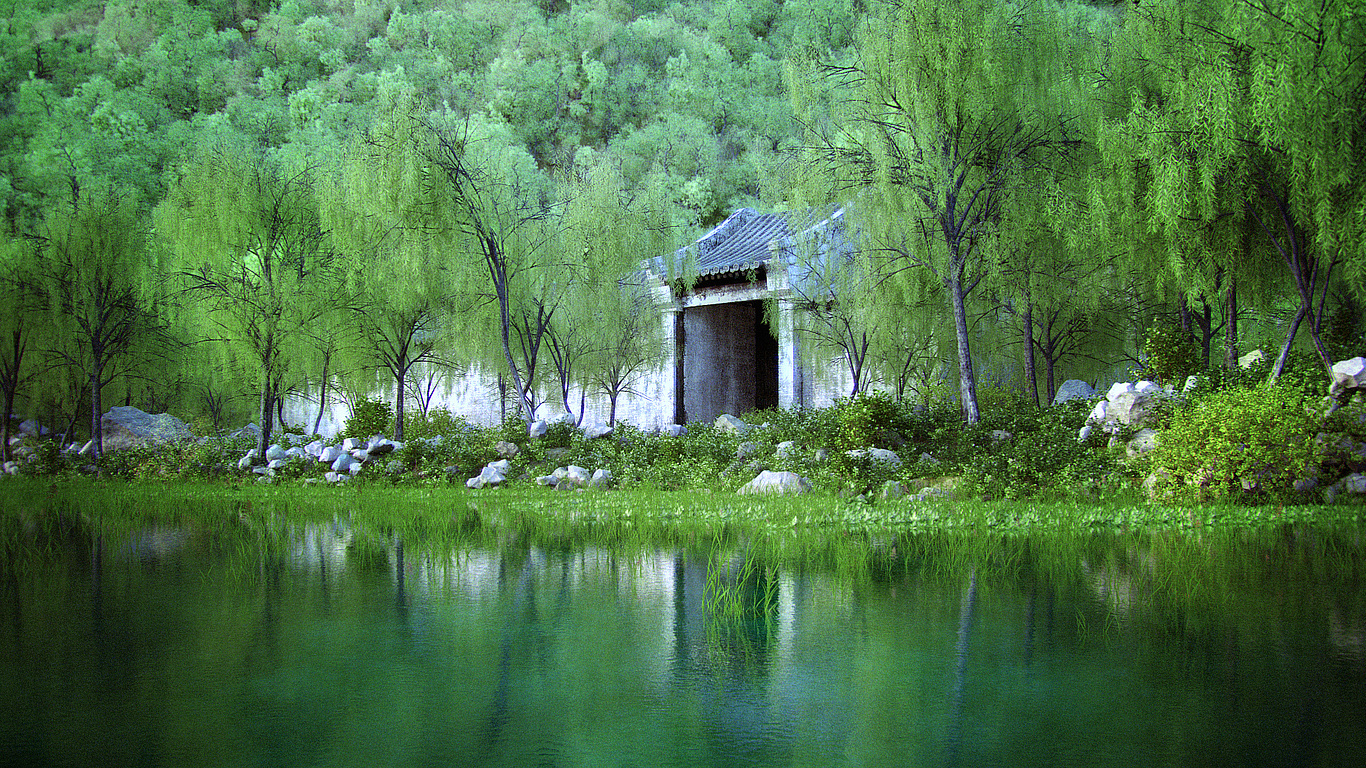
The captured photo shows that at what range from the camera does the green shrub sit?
8.16m

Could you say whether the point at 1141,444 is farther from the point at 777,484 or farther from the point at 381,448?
the point at 381,448

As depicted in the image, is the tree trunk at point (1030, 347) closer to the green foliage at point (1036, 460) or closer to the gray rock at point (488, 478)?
the green foliage at point (1036, 460)

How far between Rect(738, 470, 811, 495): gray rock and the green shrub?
12.5 ft

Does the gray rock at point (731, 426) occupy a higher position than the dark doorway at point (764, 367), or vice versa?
the dark doorway at point (764, 367)

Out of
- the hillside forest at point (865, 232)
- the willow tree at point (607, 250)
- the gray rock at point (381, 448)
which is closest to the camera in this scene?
the hillside forest at point (865, 232)

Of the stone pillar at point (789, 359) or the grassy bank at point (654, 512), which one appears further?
the stone pillar at point (789, 359)

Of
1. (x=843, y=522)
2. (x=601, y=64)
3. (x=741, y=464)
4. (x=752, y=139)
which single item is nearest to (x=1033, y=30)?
(x=741, y=464)

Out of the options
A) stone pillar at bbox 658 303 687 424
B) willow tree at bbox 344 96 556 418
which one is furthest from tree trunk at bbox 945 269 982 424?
stone pillar at bbox 658 303 687 424

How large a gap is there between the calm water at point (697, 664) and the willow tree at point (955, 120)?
751cm

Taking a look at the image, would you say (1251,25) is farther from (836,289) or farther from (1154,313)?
(836,289)

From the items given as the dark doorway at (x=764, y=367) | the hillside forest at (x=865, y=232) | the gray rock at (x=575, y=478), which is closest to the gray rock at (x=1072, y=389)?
the hillside forest at (x=865, y=232)

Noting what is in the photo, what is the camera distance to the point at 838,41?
35.0m

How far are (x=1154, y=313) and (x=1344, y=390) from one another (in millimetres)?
6474

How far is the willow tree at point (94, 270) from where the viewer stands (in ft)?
52.6
